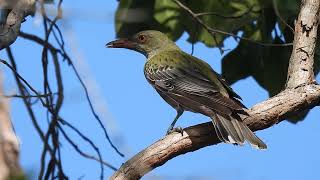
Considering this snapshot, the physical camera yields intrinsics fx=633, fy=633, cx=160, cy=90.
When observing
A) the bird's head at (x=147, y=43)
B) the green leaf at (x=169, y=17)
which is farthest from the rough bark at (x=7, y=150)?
the bird's head at (x=147, y=43)

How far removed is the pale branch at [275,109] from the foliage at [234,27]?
1024mm

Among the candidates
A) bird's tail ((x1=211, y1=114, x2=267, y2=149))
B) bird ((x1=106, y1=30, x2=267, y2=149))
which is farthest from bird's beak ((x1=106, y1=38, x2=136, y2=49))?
bird's tail ((x1=211, y1=114, x2=267, y2=149))

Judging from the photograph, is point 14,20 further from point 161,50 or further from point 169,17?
point 161,50

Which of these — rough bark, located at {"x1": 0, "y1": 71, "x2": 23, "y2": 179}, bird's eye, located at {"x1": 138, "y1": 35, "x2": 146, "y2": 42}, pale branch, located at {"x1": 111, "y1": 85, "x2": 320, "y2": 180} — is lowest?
rough bark, located at {"x1": 0, "y1": 71, "x2": 23, "y2": 179}

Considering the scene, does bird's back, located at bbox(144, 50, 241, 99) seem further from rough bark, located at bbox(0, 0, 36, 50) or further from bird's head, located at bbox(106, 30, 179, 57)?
rough bark, located at bbox(0, 0, 36, 50)

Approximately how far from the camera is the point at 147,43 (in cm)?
678

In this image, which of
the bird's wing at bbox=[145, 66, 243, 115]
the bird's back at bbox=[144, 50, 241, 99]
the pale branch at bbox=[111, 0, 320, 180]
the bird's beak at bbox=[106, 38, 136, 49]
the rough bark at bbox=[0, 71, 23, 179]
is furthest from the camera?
the bird's beak at bbox=[106, 38, 136, 49]

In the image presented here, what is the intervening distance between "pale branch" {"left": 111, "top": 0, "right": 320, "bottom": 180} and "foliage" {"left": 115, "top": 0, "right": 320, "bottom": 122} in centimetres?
102

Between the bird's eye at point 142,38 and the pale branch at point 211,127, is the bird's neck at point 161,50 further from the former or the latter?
the pale branch at point 211,127

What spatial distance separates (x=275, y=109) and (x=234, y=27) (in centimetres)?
172

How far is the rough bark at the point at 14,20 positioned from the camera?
3501 millimetres

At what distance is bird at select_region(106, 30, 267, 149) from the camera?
4.37 m

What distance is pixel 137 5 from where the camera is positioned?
229 inches

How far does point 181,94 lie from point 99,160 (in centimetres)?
118
